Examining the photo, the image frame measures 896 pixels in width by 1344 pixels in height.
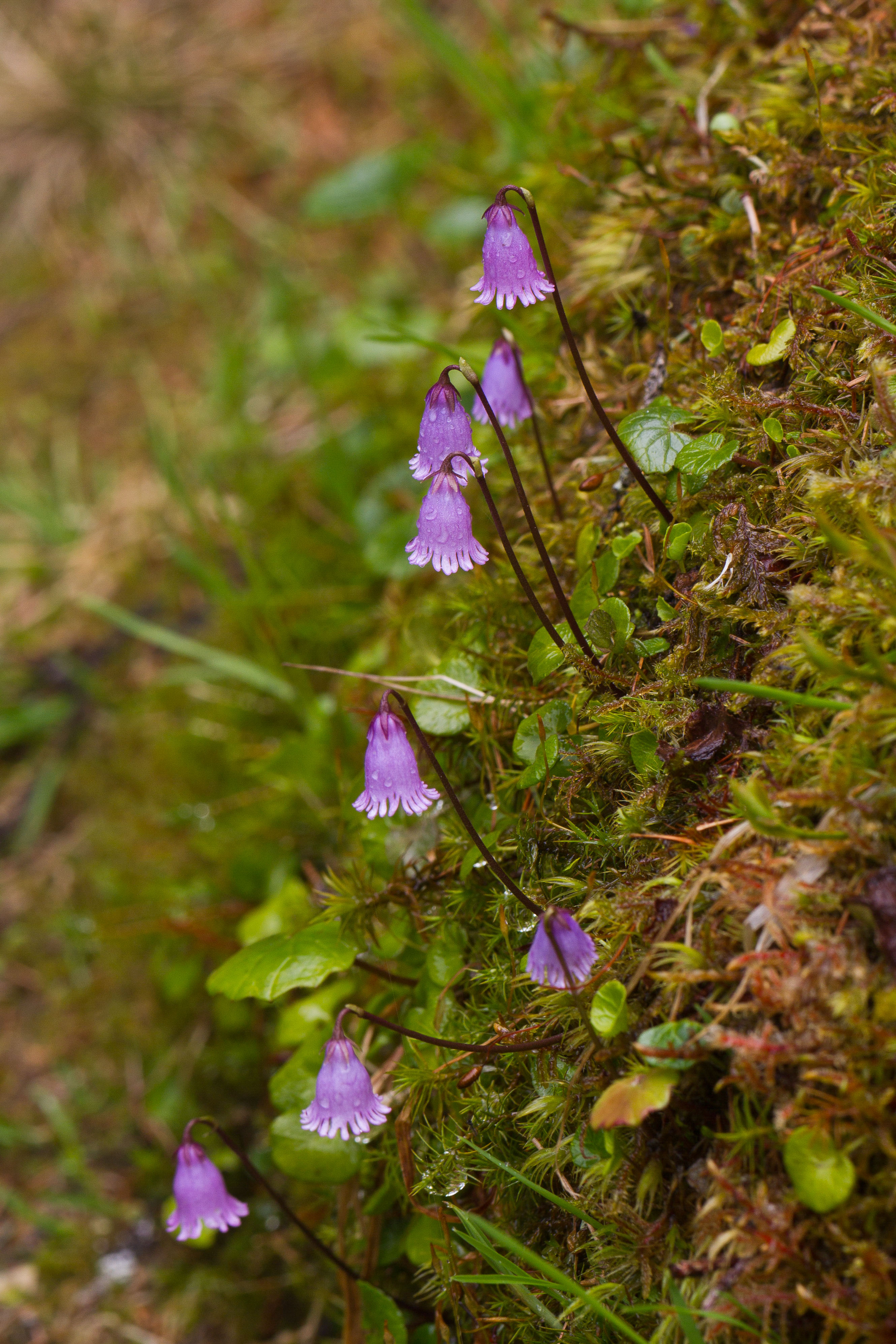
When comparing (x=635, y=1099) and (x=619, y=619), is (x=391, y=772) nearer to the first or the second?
(x=619, y=619)

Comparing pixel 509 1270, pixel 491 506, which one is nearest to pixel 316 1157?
pixel 509 1270

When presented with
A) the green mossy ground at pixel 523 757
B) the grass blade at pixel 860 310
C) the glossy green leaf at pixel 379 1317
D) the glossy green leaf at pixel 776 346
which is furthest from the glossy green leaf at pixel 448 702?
the glossy green leaf at pixel 379 1317

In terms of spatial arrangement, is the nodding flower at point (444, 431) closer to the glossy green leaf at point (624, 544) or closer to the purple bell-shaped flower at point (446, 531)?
the purple bell-shaped flower at point (446, 531)

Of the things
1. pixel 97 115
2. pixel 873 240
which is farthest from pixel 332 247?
pixel 873 240

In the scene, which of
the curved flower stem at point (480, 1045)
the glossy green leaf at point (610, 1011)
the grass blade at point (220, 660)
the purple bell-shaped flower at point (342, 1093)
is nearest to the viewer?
the glossy green leaf at point (610, 1011)

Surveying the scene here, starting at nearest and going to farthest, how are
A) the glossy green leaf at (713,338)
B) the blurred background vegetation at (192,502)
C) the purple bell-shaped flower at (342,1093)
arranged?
the purple bell-shaped flower at (342,1093) → the glossy green leaf at (713,338) → the blurred background vegetation at (192,502)
